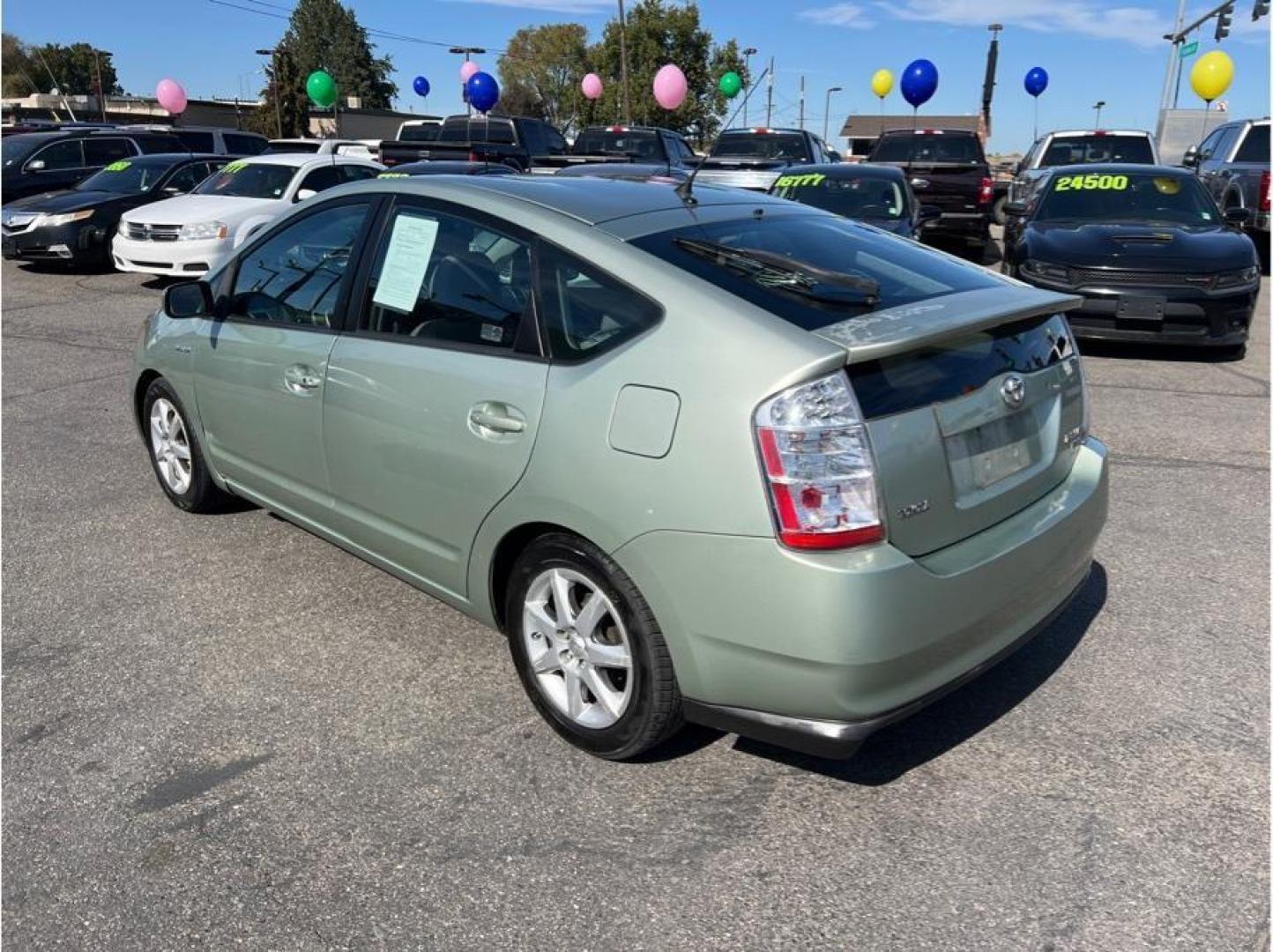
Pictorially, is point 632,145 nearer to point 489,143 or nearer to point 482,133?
point 489,143

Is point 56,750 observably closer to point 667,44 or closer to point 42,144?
point 42,144

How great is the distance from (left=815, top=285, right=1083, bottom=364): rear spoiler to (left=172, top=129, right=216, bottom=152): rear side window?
20.2 m

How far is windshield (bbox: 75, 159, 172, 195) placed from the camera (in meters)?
14.4

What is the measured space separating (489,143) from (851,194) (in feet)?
32.8

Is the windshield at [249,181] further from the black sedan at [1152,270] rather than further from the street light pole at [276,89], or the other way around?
the street light pole at [276,89]

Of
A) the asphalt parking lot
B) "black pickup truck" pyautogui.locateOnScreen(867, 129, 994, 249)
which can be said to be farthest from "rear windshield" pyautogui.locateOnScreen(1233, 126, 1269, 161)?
the asphalt parking lot

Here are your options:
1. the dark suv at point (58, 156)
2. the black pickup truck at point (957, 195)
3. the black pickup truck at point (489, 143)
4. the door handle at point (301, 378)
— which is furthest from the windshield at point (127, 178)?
the door handle at point (301, 378)

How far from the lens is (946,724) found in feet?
10.3

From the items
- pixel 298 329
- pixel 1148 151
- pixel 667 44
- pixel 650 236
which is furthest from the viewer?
pixel 667 44

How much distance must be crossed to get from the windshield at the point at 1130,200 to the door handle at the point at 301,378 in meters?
7.82

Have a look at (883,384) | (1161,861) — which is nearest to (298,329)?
(883,384)

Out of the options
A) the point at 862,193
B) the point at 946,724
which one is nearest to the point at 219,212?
the point at 862,193

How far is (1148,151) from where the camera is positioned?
1540 cm

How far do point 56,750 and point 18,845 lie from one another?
1.46ft
